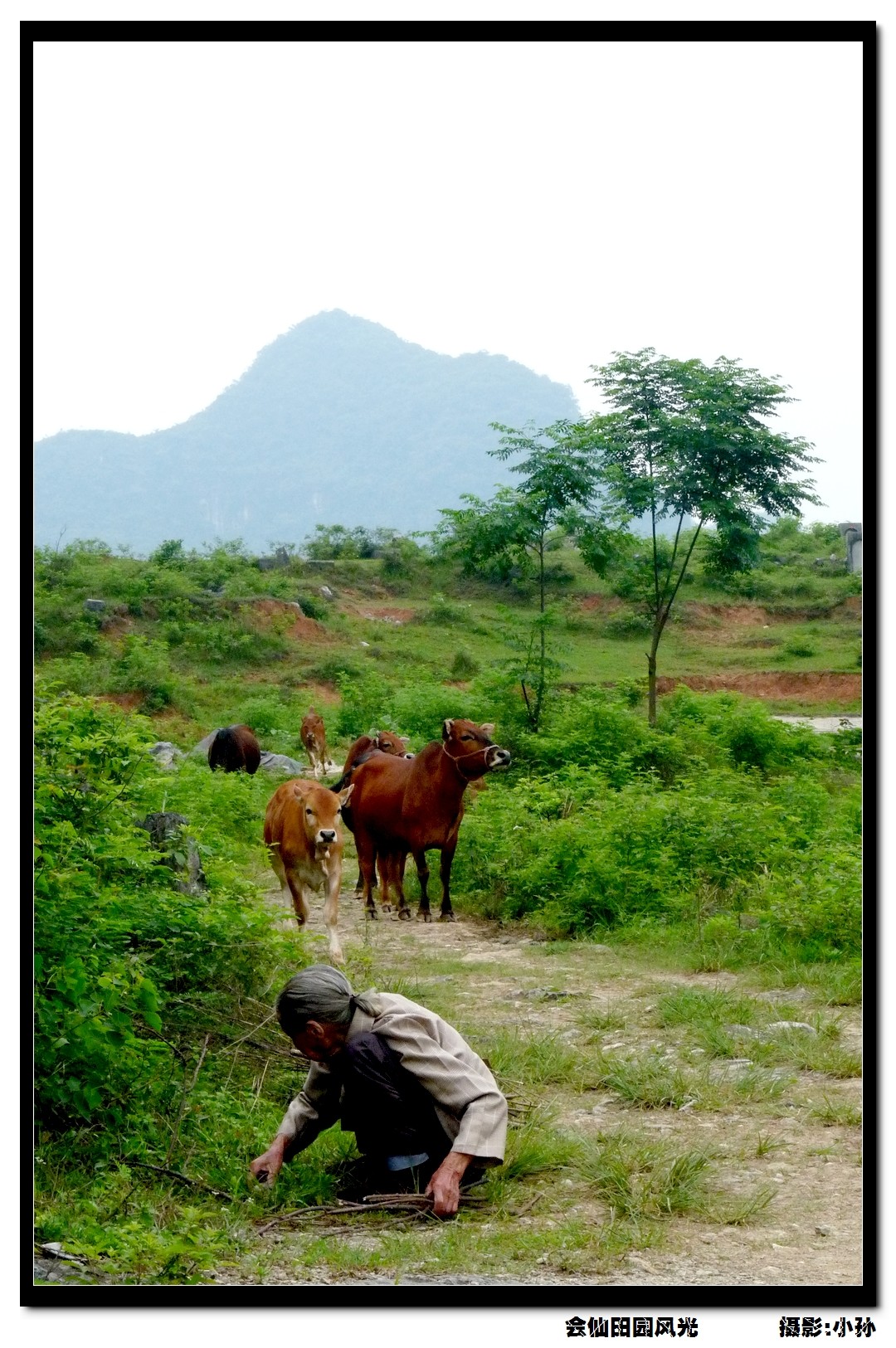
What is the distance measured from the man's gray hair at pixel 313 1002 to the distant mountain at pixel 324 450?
66.3 feet

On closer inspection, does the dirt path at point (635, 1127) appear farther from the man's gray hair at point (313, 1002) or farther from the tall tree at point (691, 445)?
the tall tree at point (691, 445)

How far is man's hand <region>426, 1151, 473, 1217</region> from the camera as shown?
13.1 feet

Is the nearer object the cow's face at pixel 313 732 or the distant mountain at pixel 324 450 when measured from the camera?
the cow's face at pixel 313 732

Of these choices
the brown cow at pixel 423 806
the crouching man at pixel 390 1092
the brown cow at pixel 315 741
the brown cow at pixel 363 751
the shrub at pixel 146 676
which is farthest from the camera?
the shrub at pixel 146 676

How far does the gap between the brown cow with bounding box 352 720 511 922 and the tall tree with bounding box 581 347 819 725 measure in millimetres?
7056

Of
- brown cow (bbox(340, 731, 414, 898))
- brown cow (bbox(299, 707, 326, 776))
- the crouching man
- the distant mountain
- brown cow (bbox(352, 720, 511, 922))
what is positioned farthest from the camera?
the distant mountain

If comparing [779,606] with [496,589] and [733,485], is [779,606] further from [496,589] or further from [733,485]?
[733,485]

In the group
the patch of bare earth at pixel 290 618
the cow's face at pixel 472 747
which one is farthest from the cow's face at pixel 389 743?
the patch of bare earth at pixel 290 618

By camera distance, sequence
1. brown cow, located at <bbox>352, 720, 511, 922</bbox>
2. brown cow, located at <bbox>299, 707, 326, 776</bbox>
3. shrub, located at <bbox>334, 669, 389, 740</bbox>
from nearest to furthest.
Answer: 1. brown cow, located at <bbox>352, 720, 511, 922</bbox>
2. brown cow, located at <bbox>299, 707, 326, 776</bbox>
3. shrub, located at <bbox>334, 669, 389, 740</bbox>

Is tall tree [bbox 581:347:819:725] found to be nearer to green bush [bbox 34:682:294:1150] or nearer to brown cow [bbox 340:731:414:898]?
brown cow [bbox 340:731:414:898]

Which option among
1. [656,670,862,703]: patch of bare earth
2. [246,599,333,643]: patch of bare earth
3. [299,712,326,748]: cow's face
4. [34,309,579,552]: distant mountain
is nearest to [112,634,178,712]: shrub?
[34,309,579,552]: distant mountain

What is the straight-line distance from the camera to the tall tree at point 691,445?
16.9m

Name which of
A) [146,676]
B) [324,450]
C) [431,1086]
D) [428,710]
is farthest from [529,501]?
[324,450]

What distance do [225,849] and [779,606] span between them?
95.3 feet
